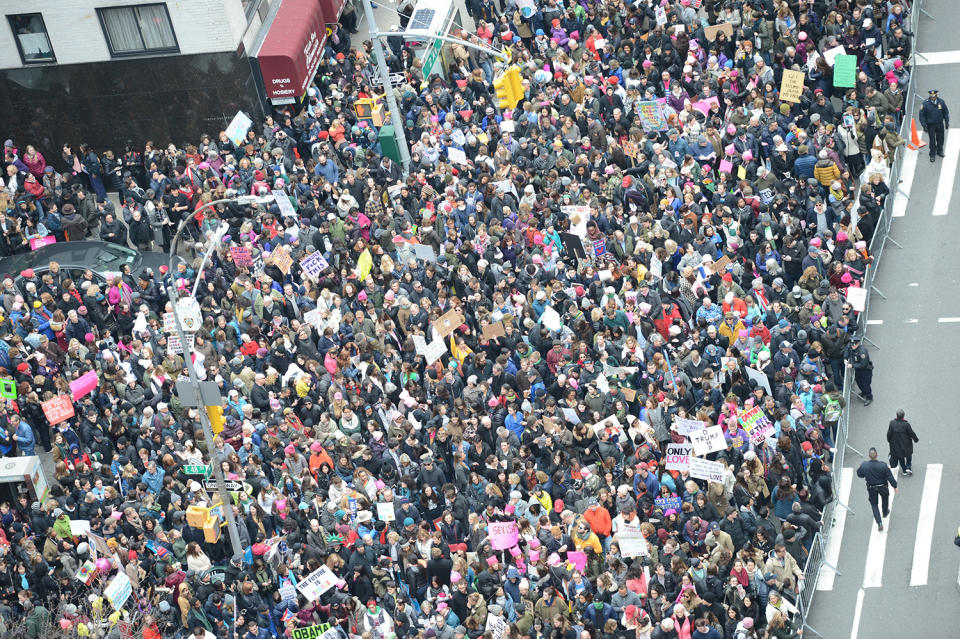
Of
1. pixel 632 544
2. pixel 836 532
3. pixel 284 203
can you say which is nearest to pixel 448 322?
pixel 284 203

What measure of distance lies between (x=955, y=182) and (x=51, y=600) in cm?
2149

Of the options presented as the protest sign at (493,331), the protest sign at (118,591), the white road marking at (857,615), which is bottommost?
the white road marking at (857,615)

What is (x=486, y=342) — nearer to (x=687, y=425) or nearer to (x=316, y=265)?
(x=316, y=265)

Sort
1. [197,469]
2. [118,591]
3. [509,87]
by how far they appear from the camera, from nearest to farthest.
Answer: [118,591], [197,469], [509,87]

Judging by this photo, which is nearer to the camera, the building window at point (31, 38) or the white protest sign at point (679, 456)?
the white protest sign at point (679, 456)

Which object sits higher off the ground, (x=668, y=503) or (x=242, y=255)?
(x=242, y=255)

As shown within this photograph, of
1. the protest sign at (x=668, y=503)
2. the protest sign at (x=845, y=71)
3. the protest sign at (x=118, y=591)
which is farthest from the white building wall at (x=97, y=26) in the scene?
the protest sign at (x=668, y=503)

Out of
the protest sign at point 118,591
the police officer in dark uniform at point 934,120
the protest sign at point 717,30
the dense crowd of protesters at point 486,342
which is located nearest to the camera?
the dense crowd of protesters at point 486,342

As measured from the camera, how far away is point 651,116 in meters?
37.3

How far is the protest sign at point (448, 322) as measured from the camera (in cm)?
3156

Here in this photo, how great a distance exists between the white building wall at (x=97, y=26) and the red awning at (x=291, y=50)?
0.89m

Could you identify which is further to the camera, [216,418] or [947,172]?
[947,172]

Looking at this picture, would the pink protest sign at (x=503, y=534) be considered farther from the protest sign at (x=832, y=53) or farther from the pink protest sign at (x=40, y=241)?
the protest sign at (x=832, y=53)

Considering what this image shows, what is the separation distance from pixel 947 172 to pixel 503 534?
15723 millimetres
